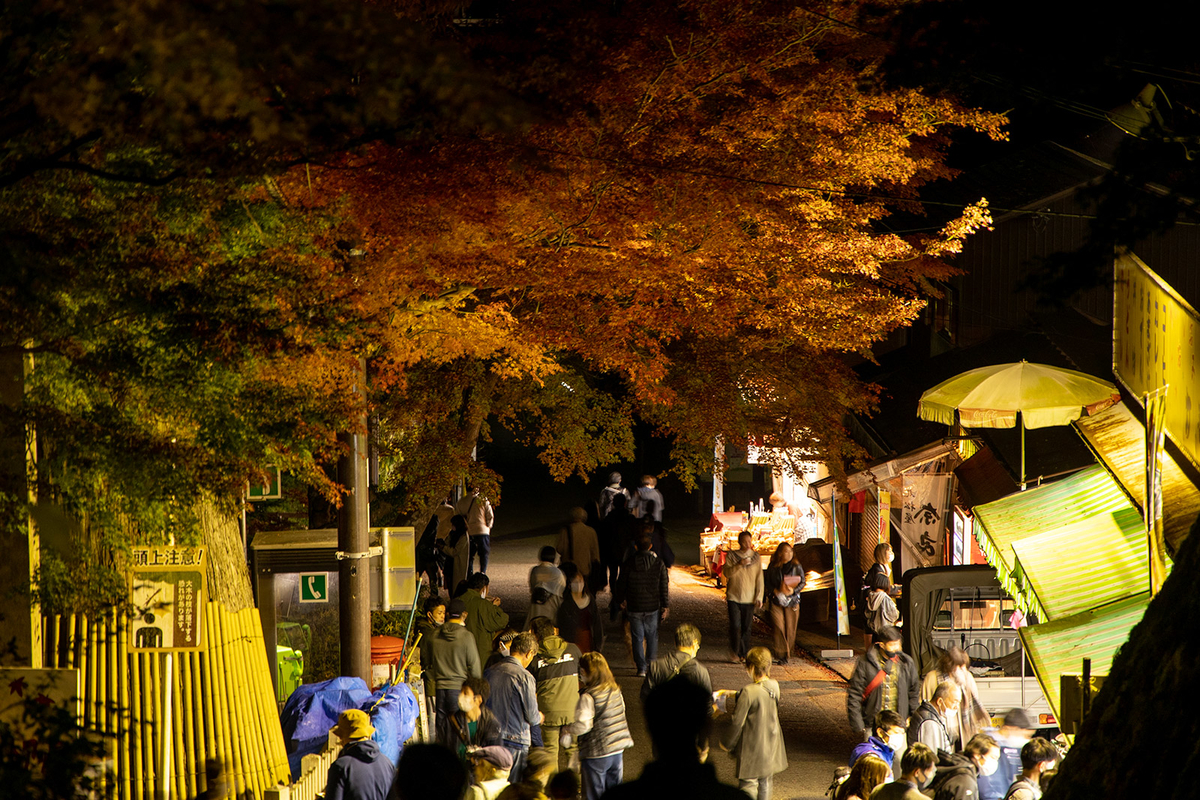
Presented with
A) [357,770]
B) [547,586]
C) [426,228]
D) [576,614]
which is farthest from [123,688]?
[576,614]

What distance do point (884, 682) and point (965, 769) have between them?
3117 millimetres

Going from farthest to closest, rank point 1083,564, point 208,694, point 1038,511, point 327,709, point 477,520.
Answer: point 477,520, point 1038,511, point 327,709, point 1083,564, point 208,694

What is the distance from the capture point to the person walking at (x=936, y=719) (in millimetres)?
9320

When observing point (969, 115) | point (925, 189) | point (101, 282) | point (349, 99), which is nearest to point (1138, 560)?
point (969, 115)

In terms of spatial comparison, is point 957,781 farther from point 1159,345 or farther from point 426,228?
point 426,228

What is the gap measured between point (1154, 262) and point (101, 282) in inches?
557

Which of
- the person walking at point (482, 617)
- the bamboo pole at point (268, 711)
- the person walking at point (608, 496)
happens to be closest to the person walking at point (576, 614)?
the person walking at point (482, 617)

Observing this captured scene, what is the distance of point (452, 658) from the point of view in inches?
434

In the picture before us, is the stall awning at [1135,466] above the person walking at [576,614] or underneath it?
above

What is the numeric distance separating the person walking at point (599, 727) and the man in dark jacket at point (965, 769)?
2552mm

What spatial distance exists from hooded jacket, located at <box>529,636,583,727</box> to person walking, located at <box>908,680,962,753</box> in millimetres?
3037

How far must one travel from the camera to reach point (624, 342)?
46.1 feet

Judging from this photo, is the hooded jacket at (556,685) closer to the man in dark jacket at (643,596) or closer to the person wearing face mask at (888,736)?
the person wearing face mask at (888,736)

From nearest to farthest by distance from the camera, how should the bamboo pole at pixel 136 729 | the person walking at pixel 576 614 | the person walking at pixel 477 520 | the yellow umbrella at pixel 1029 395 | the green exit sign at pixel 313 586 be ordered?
the bamboo pole at pixel 136 729 → the green exit sign at pixel 313 586 → the yellow umbrella at pixel 1029 395 → the person walking at pixel 576 614 → the person walking at pixel 477 520
